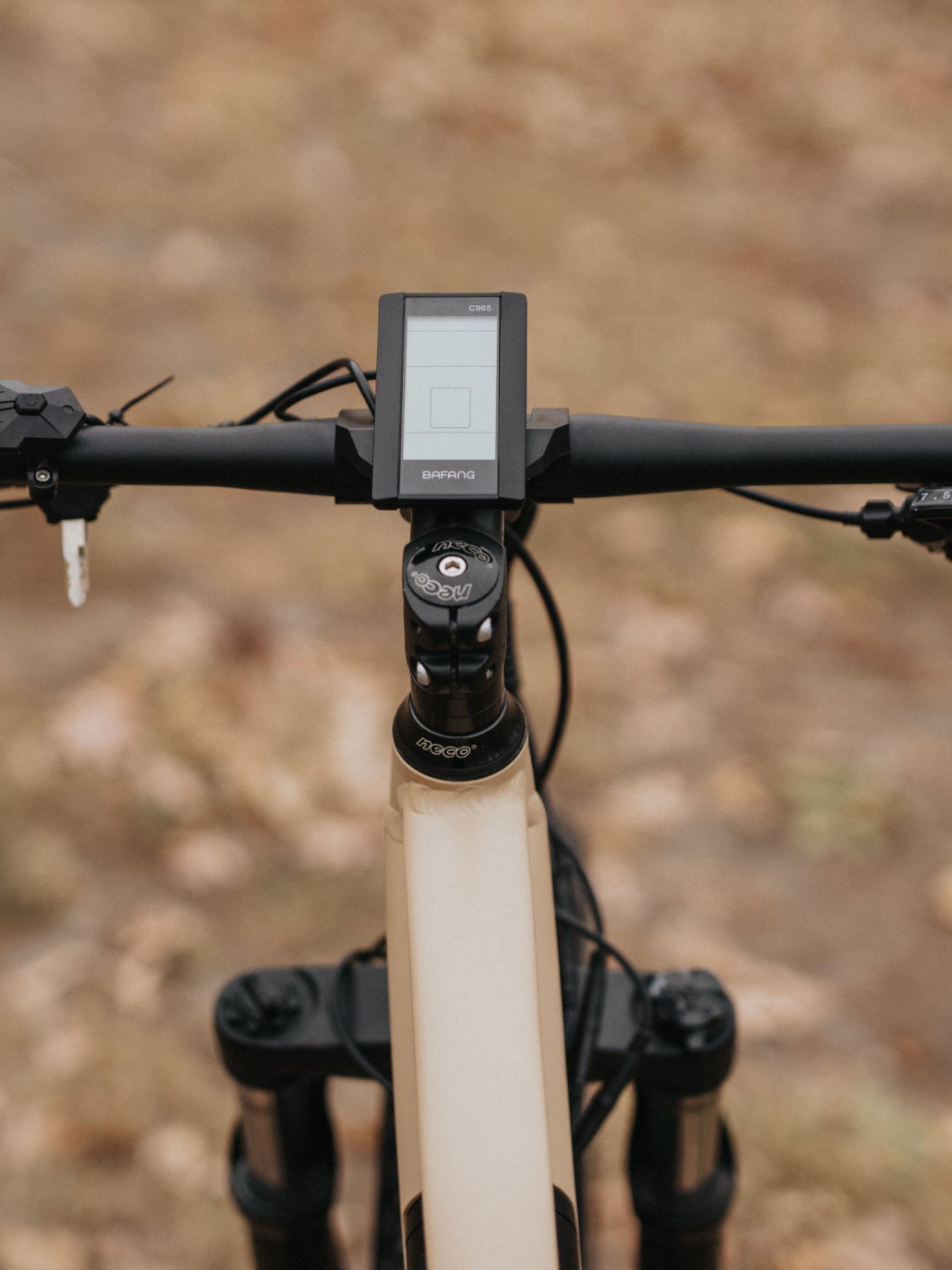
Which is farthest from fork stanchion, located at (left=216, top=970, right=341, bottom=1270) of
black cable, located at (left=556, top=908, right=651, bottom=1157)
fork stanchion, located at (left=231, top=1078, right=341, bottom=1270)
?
black cable, located at (left=556, top=908, right=651, bottom=1157)

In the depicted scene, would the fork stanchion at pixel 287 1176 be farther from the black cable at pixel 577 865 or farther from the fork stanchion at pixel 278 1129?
the black cable at pixel 577 865

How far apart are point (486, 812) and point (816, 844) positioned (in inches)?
67.9

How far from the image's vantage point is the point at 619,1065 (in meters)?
0.95

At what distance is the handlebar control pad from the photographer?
729 millimetres

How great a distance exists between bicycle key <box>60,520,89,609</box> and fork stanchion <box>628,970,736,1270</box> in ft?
1.92

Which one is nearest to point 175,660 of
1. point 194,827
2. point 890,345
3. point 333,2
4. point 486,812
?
point 194,827

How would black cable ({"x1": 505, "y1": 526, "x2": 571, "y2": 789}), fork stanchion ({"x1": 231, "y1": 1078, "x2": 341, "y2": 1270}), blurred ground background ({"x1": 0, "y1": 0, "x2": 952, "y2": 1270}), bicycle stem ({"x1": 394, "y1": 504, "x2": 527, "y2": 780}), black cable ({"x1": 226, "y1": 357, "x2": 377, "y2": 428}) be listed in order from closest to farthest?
1. bicycle stem ({"x1": 394, "y1": 504, "x2": 527, "y2": 780})
2. black cable ({"x1": 226, "y1": 357, "x2": 377, "y2": 428})
3. black cable ({"x1": 505, "y1": 526, "x2": 571, "y2": 789})
4. fork stanchion ({"x1": 231, "y1": 1078, "x2": 341, "y2": 1270})
5. blurred ground background ({"x1": 0, "y1": 0, "x2": 952, "y2": 1270})

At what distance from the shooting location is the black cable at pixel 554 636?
90 cm

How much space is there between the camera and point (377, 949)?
3.30 ft

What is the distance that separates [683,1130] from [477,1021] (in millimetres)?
457

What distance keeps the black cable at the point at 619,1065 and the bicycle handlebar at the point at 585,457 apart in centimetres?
37

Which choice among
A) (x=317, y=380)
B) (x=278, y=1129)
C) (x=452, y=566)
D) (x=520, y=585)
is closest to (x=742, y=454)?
(x=452, y=566)

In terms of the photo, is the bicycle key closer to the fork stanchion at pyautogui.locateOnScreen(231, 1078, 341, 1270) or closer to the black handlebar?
the black handlebar

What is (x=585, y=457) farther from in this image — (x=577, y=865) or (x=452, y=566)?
(x=577, y=865)
